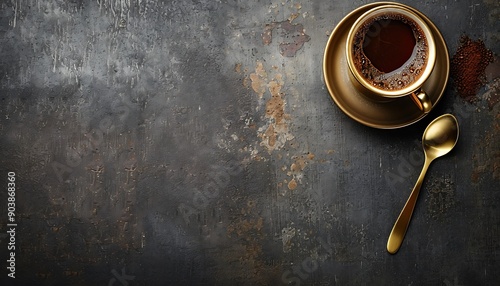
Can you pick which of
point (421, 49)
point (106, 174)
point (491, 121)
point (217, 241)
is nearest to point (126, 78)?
point (106, 174)

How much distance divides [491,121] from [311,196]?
626 millimetres

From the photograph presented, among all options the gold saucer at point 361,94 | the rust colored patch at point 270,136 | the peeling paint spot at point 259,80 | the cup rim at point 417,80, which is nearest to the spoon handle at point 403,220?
the gold saucer at point 361,94

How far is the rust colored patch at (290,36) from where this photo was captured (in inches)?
67.4

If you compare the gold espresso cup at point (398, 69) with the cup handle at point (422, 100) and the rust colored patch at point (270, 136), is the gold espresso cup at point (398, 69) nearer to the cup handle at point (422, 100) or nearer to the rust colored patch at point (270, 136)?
the cup handle at point (422, 100)

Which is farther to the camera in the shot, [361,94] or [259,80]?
[259,80]

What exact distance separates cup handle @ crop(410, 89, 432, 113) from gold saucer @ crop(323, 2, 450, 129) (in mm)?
71

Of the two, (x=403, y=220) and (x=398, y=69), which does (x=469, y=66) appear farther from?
(x=403, y=220)

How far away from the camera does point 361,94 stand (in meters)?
1.61

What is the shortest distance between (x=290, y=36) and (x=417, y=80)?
1.45 ft

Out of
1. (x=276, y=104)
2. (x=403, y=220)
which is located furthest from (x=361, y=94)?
(x=403, y=220)

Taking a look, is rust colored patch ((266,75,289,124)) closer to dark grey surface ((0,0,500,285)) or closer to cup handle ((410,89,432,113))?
dark grey surface ((0,0,500,285))

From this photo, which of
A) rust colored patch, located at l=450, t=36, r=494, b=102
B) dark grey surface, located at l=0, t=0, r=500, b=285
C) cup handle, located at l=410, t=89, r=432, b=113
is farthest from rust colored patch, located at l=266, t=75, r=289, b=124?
rust colored patch, located at l=450, t=36, r=494, b=102

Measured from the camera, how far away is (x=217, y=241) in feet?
5.68

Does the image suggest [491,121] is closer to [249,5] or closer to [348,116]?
[348,116]
